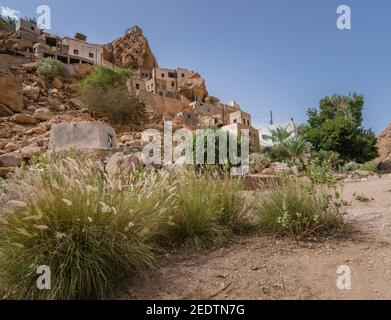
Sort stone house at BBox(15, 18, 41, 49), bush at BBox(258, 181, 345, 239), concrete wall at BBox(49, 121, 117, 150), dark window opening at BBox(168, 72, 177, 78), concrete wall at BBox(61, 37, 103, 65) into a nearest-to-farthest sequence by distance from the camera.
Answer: bush at BBox(258, 181, 345, 239) < concrete wall at BBox(49, 121, 117, 150) < stone house at BBox(15, 18, 41, 49) < concrete wall at BBox(61, 37, 103, 65) < dark window opening at BBox(168, 72, 177, 78)

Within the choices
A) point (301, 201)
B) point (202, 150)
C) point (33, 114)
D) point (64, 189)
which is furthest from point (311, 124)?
point (64, 189)

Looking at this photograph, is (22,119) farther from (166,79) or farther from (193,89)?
(166,79)

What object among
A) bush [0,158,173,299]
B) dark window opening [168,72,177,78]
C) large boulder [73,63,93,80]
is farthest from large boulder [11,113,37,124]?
dark window opening [168,72,177,78]

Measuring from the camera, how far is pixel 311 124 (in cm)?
2572

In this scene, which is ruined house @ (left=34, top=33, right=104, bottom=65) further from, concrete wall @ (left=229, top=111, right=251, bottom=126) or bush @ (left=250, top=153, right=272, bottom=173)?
bush @ (left=250, top=153, right=272, bottom=173)

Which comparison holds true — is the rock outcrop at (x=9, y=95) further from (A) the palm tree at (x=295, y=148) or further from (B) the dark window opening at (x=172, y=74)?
(B) the dark window opening at (x=172, y=74)

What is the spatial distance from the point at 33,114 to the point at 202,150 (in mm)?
12242

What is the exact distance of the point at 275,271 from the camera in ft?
9.00

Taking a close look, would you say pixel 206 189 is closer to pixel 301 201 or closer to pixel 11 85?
pixel 301 201

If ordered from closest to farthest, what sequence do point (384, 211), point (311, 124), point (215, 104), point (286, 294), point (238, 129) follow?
point (286, 294) < point (384, 211) < point (238, 129) < point (311, 124) < point (215, 104)

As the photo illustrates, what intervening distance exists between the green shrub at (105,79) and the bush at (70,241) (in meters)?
22.1

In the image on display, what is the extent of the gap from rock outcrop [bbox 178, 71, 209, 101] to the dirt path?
108ft

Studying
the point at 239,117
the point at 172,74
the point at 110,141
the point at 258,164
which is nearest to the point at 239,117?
the point at 239,117

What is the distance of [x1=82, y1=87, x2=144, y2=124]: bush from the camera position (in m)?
22.1
